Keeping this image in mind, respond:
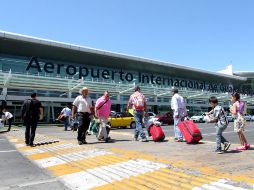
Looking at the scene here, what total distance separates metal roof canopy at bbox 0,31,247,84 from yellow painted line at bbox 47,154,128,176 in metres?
32.0

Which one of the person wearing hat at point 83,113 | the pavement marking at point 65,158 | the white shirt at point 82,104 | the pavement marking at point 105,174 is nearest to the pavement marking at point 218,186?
the pavement marking at point 105,174

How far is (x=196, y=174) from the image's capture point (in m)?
4.66

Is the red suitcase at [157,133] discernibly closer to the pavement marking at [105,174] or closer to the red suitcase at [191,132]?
the red suitcase at [191,132]

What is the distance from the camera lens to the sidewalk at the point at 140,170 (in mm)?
4293

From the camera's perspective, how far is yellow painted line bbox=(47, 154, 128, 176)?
5637mm

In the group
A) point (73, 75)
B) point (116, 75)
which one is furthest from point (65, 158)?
point (116, 75)

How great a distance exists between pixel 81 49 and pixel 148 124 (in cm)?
3340

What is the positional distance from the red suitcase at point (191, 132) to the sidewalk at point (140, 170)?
82 cm

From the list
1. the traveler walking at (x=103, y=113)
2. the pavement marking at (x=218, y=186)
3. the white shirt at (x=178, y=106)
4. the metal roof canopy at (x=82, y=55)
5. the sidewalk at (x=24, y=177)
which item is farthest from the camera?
the metal roof canopy at (x=82, y=55)

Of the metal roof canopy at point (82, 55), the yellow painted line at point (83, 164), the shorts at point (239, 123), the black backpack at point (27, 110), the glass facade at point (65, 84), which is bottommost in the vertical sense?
the yellow painted line at point (83, 164)

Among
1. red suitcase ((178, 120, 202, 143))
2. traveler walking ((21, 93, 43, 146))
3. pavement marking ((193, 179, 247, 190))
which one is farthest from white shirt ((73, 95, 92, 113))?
pavement marking ((193, 179, 247, 190))

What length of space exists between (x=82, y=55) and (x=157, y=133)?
35.4 m

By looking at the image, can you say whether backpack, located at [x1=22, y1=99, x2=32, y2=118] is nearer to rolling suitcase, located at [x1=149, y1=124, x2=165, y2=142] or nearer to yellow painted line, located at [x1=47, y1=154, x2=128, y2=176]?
rolling suitcase, located at [x1=149, y1=124, x2=165, y2=142]

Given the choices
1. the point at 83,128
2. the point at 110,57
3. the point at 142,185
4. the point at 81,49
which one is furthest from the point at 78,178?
the point at 110,57
